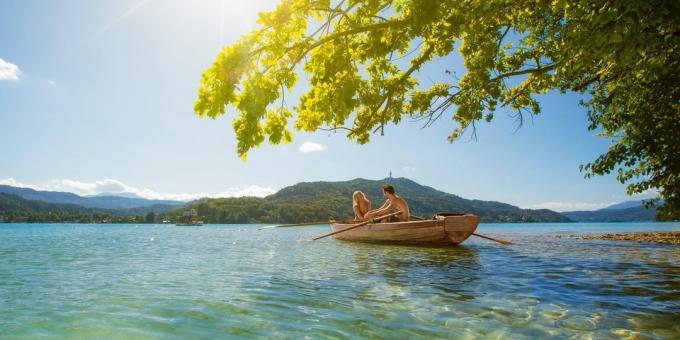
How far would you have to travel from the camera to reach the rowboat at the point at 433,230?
17328mm

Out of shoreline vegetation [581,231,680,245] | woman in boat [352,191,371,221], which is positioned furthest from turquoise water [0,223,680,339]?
shoreline vegetation [581,231,680,245]

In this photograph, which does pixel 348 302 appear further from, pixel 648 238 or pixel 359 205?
pixel 648 238

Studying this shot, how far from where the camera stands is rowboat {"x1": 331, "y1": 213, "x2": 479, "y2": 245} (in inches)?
682

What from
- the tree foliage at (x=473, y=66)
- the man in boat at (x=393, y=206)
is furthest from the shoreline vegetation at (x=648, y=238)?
the man in boat at (x=393, y=206)

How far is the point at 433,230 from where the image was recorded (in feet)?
57.3

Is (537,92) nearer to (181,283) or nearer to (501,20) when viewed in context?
(501,20)

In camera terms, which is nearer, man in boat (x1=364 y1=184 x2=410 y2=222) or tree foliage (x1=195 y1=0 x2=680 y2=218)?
tree foliage (x1=195 y1=0 x2=680 y2=218)

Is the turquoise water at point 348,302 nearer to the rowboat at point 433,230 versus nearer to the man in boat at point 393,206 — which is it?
the rowboat at point 433,230

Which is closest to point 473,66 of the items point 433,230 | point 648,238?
point 433,230

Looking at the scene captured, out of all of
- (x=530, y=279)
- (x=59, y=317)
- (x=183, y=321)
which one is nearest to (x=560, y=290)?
(x=530, y=279)

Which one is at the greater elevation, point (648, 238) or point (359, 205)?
point (359, 205)

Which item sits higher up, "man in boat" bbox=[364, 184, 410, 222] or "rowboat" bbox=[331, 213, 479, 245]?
"man in boat" bbox=[364, 184, 410, 222]

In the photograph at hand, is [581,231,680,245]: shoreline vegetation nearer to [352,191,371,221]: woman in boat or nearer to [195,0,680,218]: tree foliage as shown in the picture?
[195,0,680,218]: tree foliage

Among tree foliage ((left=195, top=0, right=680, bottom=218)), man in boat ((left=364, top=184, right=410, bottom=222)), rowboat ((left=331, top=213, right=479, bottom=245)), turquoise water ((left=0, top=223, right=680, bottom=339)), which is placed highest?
tree foliage ((left=195, top=0, right=680, bottom=218))
